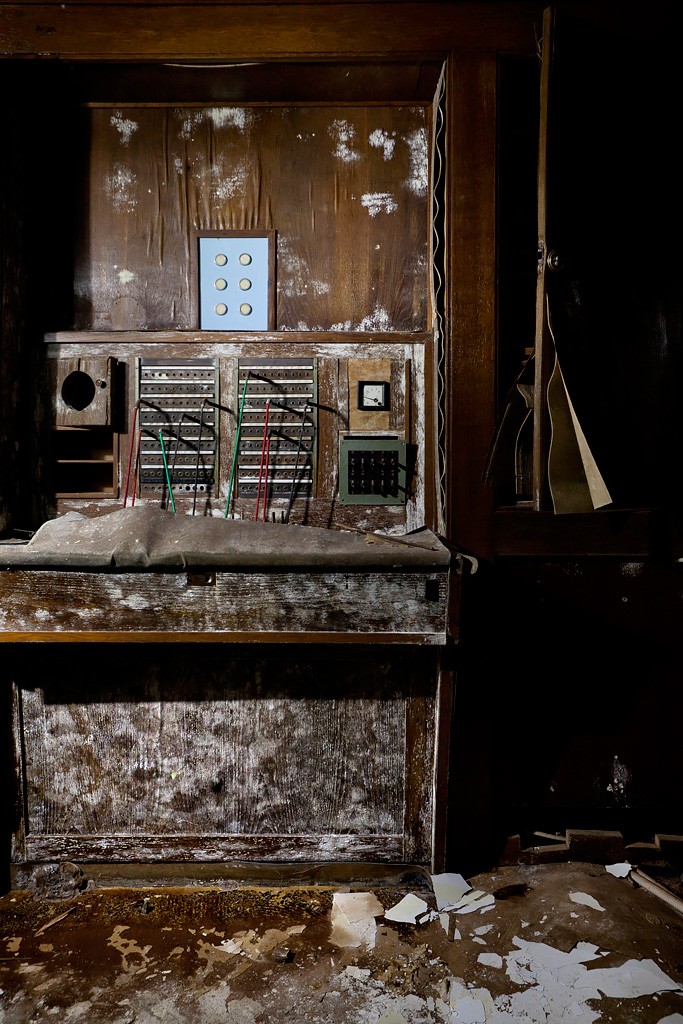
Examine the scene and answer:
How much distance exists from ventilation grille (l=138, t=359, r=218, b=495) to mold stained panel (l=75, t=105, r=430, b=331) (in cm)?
21

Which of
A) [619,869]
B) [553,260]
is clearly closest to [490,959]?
[619,869]

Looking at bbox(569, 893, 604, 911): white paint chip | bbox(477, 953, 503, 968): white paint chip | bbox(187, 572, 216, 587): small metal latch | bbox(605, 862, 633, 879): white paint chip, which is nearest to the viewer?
bbox(477, 953, 503, 968): white paint chip

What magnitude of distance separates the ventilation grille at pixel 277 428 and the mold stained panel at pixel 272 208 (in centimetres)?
22

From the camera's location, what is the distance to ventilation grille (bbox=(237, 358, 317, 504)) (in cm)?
227

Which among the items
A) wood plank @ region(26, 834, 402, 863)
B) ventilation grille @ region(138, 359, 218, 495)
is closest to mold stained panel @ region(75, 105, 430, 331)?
ventilation grille @ region(138, 359, 218, 495)

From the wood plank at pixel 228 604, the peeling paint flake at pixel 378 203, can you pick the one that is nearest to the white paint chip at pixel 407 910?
the wood plank at pixel 228 604

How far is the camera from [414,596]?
5.62 feet

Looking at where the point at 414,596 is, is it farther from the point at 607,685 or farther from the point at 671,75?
the point at 671,75

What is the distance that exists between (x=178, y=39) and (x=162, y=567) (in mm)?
1909

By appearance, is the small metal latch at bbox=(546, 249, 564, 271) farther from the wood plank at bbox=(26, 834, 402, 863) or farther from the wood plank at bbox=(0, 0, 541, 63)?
the wood plank at bbox=(26, 834, 402, 863)

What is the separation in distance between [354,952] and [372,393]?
6.08 feet

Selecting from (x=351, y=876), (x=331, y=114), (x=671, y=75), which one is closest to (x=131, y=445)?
(x=331, y=114)

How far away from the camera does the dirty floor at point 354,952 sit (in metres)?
1.46

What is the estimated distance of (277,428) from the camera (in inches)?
90.1
